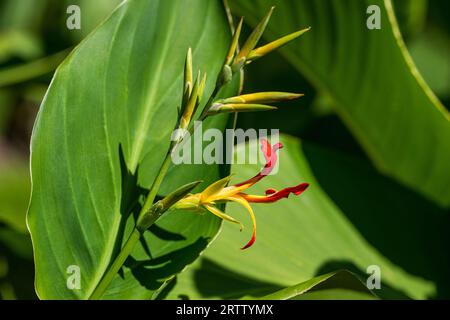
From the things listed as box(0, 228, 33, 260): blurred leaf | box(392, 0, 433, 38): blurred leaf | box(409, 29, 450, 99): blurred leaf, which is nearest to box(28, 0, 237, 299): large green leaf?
box(0, 228, 33, 260): blurred leaf

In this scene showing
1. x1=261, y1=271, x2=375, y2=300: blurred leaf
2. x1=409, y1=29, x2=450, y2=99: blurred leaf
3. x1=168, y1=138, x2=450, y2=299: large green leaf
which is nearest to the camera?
x1=261, y1=271, x2=375, y2=300: blurred leaf

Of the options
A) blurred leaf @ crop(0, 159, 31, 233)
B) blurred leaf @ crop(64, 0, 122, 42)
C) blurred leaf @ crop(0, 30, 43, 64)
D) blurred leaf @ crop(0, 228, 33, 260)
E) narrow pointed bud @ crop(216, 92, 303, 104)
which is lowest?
blurred leaf @ crop(0, 228, 33, 260)

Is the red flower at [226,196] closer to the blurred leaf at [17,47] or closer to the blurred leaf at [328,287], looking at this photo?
the blurred leaf at [328,287]

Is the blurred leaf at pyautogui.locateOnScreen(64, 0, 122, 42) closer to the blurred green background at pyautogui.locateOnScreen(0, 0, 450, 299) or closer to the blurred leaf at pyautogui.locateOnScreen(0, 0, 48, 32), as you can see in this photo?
the blurred green background at pyautogui.locateOnScreen(0, 0, 450, 299)

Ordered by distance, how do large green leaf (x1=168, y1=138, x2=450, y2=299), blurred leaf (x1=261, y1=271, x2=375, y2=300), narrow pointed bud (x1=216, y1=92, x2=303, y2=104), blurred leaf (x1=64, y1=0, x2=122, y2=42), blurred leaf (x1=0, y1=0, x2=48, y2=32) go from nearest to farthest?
narrow pointed bud (x1=216, y1=92, x2=303, y2=104) < blurred leaf (x1=261, y1=271, x2=375, y2=300) < large green leaf (x1=168, y1=138, x2=450, y2=299) < blurred leaf (x1=64, y1=0, x2=122, y2=42) < blurred leaf (x1=0, y1=0, x2=48, y2=32)

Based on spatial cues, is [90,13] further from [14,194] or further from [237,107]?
[237,107]
